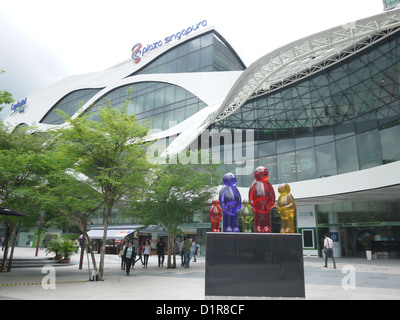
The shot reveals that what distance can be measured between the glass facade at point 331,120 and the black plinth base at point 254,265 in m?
16.6

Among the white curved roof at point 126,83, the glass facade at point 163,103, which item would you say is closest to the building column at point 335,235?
the white curved roof at point 126,83

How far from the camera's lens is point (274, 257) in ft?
24.4

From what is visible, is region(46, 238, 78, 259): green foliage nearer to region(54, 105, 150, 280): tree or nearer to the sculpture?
region(54, 105, 150, 280): tree

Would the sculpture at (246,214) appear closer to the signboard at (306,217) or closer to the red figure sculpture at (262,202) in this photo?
the signboard at (306,217)

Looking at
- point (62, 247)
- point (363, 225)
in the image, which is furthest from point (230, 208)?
point (363, 225)

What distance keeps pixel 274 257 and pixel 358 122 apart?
62.7 ft

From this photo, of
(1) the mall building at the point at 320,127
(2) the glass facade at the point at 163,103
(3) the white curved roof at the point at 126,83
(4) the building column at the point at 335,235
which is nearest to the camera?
(1) the mall building at the point at 320,127

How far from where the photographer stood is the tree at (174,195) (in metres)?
18.2

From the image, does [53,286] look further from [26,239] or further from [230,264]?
[26,239]

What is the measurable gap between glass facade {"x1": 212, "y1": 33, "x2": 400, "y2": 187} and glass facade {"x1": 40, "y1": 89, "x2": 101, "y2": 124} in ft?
110

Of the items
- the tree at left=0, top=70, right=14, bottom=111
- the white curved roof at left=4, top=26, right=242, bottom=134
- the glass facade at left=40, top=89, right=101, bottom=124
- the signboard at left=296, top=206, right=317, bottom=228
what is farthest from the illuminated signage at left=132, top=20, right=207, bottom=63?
the tree at left=0, top=70, right=14, bottom=111

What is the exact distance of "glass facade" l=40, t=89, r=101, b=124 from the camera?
55.1 metres

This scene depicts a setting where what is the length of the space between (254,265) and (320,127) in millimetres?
21088

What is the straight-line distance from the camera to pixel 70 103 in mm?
58406
